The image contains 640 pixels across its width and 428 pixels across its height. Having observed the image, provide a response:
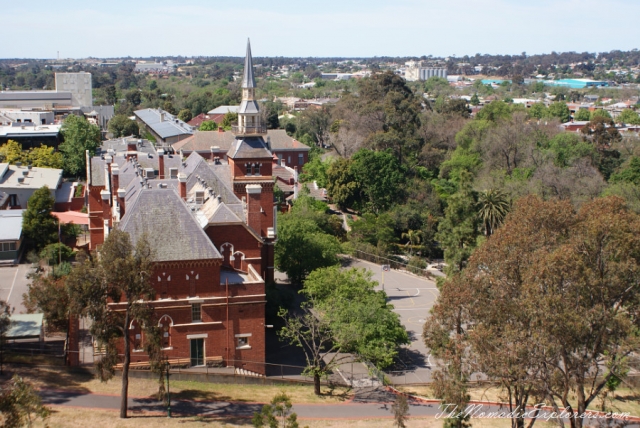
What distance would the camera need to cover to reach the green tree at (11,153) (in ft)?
273

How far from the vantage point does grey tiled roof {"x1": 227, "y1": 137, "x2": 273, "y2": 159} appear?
48.0 m

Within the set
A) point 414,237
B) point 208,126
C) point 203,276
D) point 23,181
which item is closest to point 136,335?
point 203,276

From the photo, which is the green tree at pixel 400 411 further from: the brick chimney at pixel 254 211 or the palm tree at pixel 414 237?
the palm tree at pixel 414 237

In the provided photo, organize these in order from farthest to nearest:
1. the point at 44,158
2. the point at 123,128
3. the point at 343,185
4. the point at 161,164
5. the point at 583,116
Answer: the point at 583,116
the point at 123,128
the point at 44,158
the point at 343,185
the point at 161,164

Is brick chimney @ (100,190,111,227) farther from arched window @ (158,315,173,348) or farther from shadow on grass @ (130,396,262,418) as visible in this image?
shadow on grass @ (130,396,262,418)

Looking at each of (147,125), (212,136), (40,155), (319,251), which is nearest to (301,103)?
(147,125)

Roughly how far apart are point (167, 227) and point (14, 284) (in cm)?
1952

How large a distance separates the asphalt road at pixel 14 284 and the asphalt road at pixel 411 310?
2411 centimetres

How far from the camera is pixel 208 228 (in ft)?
136

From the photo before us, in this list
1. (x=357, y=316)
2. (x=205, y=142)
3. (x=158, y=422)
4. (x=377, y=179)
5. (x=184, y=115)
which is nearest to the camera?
(x=158, y=422)

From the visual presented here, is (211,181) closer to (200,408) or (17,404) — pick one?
(200,408)

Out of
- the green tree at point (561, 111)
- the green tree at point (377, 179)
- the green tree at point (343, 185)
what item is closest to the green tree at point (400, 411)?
the green tree at point (377, 179)

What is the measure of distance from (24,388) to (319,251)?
33971 mm

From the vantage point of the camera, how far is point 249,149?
48.3m
